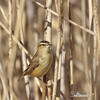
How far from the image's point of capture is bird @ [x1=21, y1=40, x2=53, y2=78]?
2005mm

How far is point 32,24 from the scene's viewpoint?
8.67 feet

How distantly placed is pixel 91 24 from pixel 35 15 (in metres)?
0.80

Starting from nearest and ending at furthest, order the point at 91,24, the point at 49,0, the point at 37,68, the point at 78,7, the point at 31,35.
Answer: the point at 49,0, the point at 91,24, the point at 37,68, the point at 31,35, the point at 78,7

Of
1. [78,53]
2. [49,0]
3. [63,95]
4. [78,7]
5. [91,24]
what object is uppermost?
[78,7]

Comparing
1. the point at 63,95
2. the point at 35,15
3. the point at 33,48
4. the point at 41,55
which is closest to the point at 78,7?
the point at 35,15

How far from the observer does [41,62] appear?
2160 millimetres

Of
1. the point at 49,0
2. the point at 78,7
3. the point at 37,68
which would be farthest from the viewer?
the point at 78,7

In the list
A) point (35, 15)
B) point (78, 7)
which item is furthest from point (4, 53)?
point (78, 7)

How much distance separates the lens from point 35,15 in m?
2.63

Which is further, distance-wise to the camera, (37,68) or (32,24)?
(32,24)

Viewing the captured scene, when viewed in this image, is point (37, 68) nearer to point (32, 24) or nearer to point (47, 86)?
point (47, 86)

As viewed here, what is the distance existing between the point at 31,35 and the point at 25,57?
2.02ft

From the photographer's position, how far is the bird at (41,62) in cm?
201

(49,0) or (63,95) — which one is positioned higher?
(49,0)
